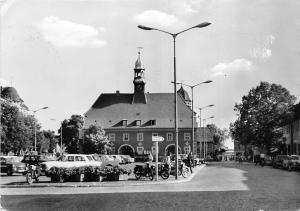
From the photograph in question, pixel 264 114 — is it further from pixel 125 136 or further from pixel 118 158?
pixel 125 136

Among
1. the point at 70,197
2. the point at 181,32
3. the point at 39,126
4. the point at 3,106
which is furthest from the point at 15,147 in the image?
→ the point at 70,197

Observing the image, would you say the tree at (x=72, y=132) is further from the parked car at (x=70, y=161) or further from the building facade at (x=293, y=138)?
the parked car at (x=70, y=161)

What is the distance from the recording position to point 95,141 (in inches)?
3915

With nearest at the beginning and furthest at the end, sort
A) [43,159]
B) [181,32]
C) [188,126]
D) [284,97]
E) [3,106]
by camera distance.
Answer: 1. [181,32]
2. [43,159]
3. [3,106]
4. [284,97]
5. [188,126]

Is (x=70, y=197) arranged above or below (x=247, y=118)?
below

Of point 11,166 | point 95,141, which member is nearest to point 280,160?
point 11,166

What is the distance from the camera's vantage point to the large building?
351 ft

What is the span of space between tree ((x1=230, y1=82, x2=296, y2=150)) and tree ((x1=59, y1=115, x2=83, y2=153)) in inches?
2097

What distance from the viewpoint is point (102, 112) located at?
11356cm

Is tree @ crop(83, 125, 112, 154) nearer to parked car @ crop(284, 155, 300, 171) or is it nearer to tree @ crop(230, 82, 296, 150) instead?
Answer: tree @ crop(230, 82, 296, 150)

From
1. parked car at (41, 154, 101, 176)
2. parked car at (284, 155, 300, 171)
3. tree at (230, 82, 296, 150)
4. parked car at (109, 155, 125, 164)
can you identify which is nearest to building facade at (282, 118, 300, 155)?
tree at (230, 82, 296, 150)

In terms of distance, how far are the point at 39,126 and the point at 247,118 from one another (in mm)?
36769

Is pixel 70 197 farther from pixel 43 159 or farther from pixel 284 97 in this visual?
pixel 284 97

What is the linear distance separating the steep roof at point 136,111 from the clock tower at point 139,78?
6.74ft
